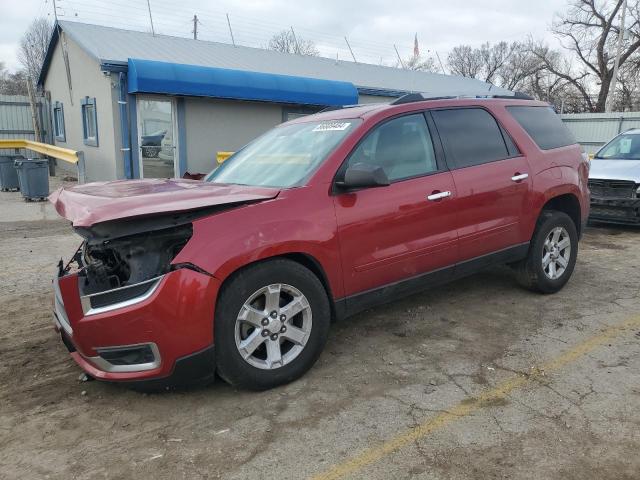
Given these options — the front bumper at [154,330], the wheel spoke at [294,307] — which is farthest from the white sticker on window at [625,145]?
the front bumper at [154,330]

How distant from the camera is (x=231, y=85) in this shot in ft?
43.5

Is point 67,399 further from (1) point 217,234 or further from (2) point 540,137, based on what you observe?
(2) point 540,137

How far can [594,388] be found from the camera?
329 cm

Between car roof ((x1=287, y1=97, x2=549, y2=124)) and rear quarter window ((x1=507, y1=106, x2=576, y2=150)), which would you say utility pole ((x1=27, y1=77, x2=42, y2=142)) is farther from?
rear quarter window ((x1=507, y1=106, x2=576, y2=150))

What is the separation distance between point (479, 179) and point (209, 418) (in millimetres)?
2805

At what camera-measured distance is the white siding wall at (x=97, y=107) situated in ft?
42.3

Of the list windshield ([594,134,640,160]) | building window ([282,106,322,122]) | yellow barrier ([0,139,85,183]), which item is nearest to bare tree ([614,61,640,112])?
building window ([282,106,322,122])

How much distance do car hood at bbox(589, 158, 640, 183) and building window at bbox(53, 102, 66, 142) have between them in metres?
16.6

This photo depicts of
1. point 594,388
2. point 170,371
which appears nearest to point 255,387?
point 170,371

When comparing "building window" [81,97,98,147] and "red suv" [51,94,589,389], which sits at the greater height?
"building window" [81,97,98,147]

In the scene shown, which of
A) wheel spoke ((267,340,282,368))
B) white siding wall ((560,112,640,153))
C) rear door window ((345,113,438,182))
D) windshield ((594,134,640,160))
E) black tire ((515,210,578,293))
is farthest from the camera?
white siding wall ((560,112,640,153))

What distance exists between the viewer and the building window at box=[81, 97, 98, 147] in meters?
14.1

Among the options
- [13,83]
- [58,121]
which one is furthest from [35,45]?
[58,121]

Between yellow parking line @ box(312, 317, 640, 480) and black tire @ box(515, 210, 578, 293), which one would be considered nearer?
yellow parking line @ box(312, 317, 640, 480)
